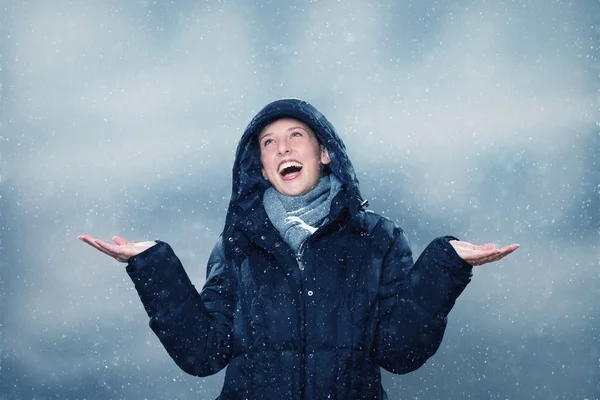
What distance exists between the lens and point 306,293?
4395 mm

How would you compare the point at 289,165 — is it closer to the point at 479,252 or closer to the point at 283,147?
the point at 283,147

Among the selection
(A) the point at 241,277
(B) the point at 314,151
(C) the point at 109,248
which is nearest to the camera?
(C) the point at 109,248

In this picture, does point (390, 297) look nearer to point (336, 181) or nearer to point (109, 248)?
point (336, 181)

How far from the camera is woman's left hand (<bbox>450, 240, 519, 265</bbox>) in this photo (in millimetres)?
3930

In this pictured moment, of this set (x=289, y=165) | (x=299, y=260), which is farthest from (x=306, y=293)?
(x=289, y=165)

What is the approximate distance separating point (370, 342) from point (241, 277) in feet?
2.75

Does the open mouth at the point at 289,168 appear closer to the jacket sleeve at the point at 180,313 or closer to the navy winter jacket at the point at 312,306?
the navy winter jacket at the point at 312,306

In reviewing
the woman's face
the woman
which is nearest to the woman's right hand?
the woman

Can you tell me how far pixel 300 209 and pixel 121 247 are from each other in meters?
1.06

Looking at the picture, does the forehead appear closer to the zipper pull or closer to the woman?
the woman

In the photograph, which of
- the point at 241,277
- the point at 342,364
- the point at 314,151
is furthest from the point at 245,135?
the point at 342,364

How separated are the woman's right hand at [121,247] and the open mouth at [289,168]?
3.09 ft

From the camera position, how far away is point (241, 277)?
4660 millimetres

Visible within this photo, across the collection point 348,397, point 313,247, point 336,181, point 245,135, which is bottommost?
point 348,397
